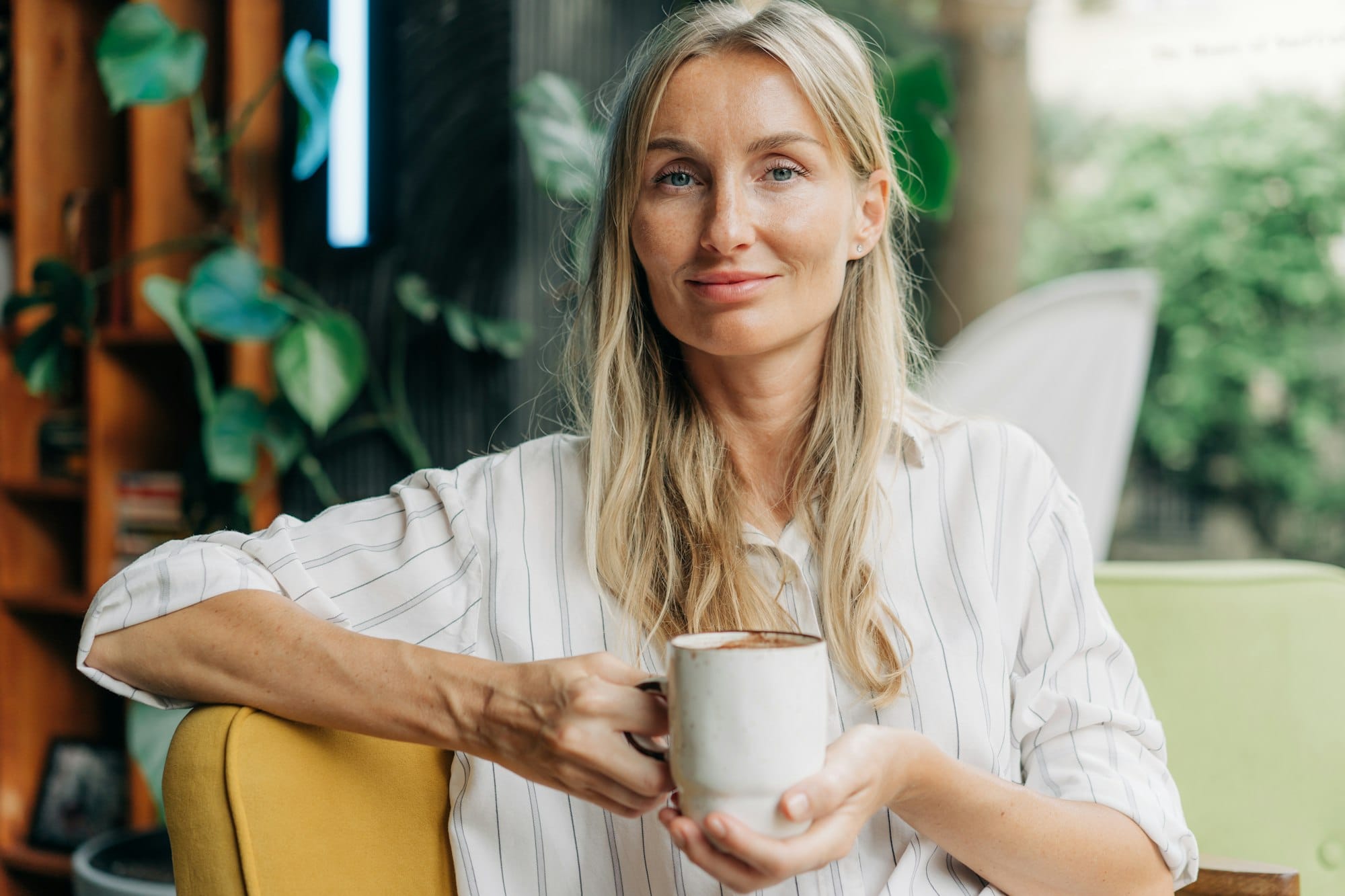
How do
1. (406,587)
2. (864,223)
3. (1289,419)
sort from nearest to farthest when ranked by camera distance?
(406,587) < (864,223) < (1289,419)

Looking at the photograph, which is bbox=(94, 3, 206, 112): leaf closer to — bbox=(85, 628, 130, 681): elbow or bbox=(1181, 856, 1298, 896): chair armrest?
bbox=(85, 628, 130, 681): elbow

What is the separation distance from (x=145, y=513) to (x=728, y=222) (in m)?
1.99

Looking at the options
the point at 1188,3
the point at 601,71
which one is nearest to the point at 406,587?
the point at 601,71

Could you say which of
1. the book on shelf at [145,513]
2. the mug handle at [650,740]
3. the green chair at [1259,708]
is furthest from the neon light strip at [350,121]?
the mug handle at [650,740]

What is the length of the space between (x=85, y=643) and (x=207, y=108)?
2.09m

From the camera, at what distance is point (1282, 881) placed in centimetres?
106

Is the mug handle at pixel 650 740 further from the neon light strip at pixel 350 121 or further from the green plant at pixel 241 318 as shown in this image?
the neon light strip at pixel 350 121

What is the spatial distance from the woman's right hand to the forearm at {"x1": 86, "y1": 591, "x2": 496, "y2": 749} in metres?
0.05

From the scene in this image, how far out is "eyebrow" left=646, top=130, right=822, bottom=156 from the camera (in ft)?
3.63

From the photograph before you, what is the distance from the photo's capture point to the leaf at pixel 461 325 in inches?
90.8

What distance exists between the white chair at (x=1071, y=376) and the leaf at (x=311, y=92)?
4.47 ft

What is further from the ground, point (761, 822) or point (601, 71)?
point (601, 71)

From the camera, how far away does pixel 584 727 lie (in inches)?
31.6

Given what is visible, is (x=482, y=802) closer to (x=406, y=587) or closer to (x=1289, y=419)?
(x=406, y=587)
